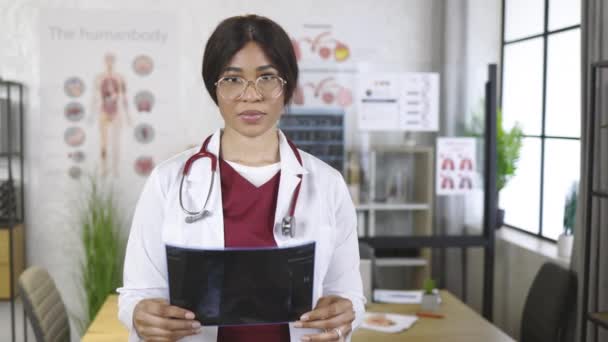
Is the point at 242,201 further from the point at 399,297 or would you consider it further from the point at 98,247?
the point at 98,247

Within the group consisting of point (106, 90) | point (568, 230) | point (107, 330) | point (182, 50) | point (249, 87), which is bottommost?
point (107, 330)

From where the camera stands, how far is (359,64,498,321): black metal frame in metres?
4.69

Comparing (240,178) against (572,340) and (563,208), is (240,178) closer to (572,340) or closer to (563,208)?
(572,340)

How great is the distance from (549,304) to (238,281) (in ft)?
8.26

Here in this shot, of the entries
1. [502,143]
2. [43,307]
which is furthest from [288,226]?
[502,143]

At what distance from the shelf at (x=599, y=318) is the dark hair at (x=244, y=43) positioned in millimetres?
1968

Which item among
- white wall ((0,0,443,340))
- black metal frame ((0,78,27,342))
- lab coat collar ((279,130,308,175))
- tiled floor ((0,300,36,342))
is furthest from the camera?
tiled floor ((0,300,36,342))

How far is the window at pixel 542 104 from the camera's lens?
4.22 meters

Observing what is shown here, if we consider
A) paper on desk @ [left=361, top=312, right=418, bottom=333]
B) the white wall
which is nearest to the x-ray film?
paper on desk @ [left=361, top=312, right=418, bottom=333]

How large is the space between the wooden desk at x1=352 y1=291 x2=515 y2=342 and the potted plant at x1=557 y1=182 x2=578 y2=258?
2.59ft

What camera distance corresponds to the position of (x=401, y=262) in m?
4.98

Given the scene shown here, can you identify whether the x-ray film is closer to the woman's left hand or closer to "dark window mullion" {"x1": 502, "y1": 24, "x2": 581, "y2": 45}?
the woman's left hand

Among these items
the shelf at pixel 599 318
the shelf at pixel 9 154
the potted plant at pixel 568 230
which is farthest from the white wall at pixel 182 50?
the shelf at pixel 599 318

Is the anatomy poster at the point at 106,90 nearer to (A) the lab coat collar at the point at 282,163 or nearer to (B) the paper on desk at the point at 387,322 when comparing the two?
(B) the paper on desk at the point at 387,322
